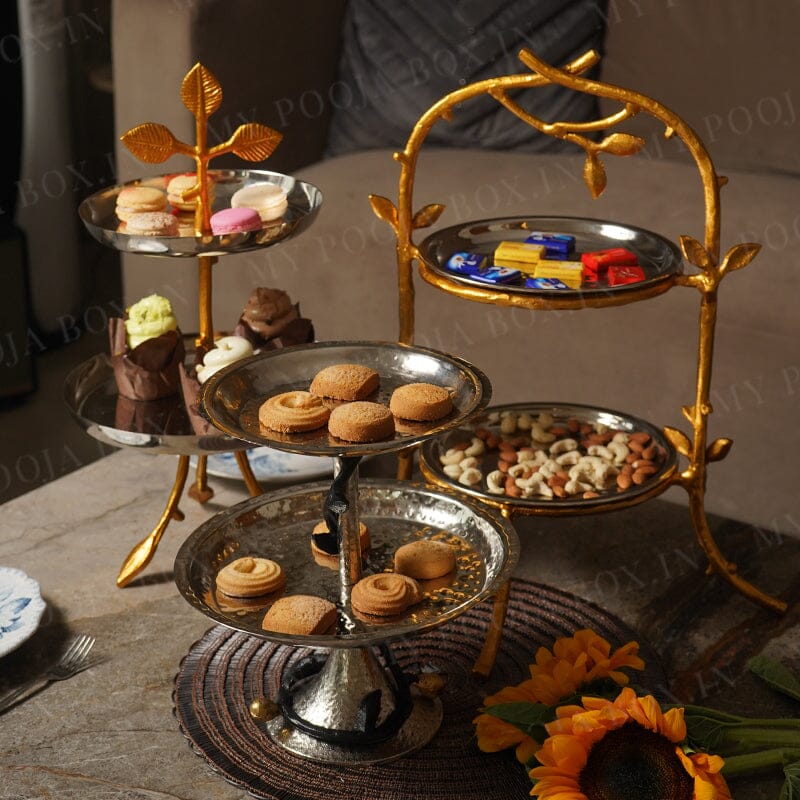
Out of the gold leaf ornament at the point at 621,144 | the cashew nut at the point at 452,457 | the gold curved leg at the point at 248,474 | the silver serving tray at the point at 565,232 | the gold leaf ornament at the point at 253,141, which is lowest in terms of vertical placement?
the gold curved leg at the point at 248,474

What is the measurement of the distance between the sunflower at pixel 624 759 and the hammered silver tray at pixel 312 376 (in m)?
0.29

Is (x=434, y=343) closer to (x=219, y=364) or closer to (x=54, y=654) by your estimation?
(x=219, y=364)

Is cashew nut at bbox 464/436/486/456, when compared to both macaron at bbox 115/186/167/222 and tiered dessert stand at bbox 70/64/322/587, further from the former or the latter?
macaron at bbox 115/186/167/222

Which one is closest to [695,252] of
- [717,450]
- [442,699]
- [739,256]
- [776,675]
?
[739,256]

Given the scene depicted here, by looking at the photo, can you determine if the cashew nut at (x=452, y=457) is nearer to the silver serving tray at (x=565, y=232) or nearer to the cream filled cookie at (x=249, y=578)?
the silver serving tray at (x=565, y=232)

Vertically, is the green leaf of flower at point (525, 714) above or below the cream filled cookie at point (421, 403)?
below

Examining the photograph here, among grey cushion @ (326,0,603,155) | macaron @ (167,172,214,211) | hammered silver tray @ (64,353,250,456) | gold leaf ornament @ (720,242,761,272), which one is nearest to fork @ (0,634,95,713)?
hammered silver tray @ (64,353,250,456)

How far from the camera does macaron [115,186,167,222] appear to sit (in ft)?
4.99

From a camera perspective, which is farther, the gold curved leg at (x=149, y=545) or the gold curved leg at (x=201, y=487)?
the gold curved leg at (x=201, y=487)

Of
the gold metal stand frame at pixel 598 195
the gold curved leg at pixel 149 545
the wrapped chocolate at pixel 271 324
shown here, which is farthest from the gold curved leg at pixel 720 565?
the gold curved leg at pixel 149 545

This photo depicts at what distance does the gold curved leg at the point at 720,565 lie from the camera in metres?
1.50

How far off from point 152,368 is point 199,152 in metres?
0.28

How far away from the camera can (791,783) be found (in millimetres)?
1062

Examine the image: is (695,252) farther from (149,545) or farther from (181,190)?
(149,545)
